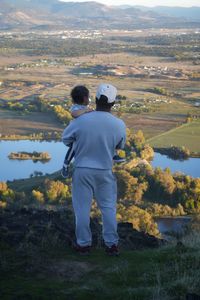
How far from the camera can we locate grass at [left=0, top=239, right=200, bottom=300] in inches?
191

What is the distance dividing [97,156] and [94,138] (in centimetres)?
18

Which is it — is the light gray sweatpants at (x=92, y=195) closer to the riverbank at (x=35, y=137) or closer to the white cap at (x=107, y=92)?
the white cap at (x=107, y=92)

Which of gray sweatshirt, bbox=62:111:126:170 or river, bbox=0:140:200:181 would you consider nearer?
gray sweatshirt, bbox=62:111:126:170

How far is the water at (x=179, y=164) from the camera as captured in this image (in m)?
31.4

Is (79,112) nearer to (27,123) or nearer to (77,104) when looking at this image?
(77,104)

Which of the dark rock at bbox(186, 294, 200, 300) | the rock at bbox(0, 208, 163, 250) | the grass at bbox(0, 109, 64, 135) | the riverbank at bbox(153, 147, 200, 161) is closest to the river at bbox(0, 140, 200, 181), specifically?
the riverbank at bbox(153, 147, 200, 161)

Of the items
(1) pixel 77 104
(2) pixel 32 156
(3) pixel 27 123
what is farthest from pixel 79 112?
(3) pixel 27 123

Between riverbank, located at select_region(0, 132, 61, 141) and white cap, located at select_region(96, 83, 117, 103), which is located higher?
white cap, located at select_region(96, 83, 117, 103)

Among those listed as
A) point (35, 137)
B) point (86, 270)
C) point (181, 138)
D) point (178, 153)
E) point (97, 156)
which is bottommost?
point (35, 137)

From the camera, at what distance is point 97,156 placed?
5.85m

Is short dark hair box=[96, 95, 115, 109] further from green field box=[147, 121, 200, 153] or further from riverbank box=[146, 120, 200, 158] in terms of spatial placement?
green field box=[147, 121, 200, 153]

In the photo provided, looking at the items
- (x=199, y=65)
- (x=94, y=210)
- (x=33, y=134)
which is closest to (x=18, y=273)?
(x=94, y=210)

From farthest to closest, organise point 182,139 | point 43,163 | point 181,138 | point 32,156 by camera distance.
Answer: point 181,138
point 182,139
point 32,156
point 43,163

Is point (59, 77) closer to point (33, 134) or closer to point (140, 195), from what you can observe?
point (33, 134)
